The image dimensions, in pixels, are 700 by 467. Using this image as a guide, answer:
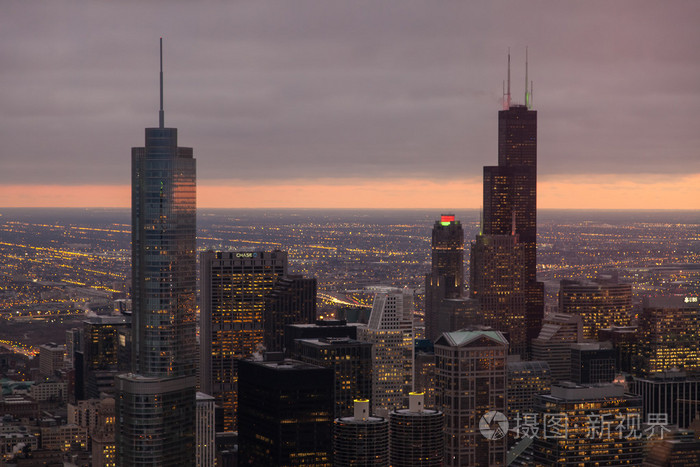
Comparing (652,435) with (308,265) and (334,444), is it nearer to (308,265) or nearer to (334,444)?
(334,444)

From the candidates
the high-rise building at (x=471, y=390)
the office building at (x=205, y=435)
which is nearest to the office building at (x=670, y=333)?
the high-rise building at (x=471, y=390)

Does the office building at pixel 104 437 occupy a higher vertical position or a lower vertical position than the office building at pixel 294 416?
lower

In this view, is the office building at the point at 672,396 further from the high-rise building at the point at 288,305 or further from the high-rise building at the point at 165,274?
the high-rise building at the point at 165,274

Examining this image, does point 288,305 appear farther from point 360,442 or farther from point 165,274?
point 165,274

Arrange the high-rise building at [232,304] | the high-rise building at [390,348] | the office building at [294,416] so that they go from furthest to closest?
1. the high-rise building at [232,304]
2. the high-rise building at [390,348]
3. the office building at [294,416]

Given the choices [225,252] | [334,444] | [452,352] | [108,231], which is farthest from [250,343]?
[334,444]

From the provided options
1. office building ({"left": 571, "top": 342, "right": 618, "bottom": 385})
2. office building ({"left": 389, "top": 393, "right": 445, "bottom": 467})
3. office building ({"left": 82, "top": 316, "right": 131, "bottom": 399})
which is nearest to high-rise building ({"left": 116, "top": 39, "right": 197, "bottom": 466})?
office building ({"left": 389, "top": 393, "right": 445, "bottom": 467})
